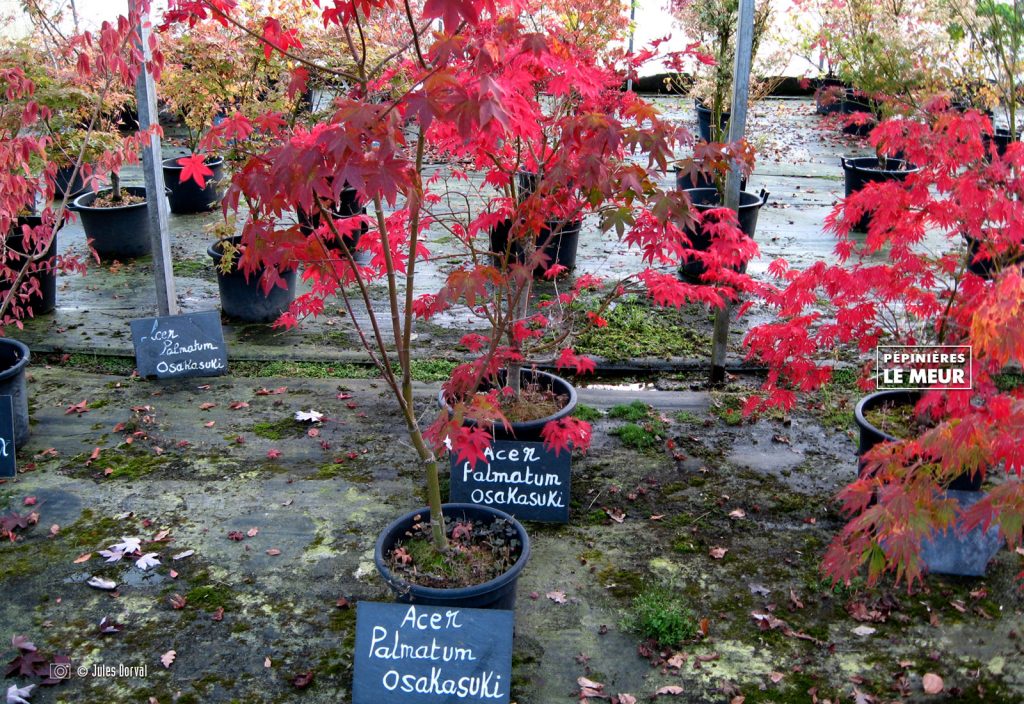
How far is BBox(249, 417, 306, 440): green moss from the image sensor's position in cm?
445

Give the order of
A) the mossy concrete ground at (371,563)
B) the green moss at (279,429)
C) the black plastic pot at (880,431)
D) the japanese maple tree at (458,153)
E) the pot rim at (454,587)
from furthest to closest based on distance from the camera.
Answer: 1. the green moss at (279,429)
2. the black plastic pot at (880,431)
3. the mossy concrete ground at (371,563)
4. the pot rim at (454,587)
5. the japanese maple tree at (458,153)

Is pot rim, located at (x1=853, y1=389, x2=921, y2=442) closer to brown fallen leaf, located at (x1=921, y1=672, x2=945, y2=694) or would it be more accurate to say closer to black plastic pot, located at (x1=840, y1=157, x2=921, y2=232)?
brown fallen leaf, located at (x1=921, y1=672, x2=945, y2=694)

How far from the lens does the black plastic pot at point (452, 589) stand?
2.70m

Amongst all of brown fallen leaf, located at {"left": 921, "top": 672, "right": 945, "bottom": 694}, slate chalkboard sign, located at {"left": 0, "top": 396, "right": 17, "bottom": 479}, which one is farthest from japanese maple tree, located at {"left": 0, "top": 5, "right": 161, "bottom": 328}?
brown fallen leaf, located at {"left": 921, "top": 672, "right": 945, "bottom": 694}

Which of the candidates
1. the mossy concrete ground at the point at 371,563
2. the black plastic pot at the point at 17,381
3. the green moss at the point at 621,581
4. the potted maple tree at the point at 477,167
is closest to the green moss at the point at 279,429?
the mossy concrete ground at the point at 371,563

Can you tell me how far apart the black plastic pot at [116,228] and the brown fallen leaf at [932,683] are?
6.19 metres

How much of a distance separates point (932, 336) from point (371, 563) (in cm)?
262

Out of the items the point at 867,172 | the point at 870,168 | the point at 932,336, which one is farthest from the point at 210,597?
the point at 870,168

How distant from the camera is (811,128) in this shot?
12336 mm

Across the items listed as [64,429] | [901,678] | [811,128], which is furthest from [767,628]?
[811,128]

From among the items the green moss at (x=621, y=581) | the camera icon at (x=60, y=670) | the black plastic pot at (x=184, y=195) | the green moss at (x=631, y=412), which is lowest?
the camera icon at (x=60, y=670)

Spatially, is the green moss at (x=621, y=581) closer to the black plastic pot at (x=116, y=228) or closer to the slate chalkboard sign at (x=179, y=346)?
the slate chalkboard sign at (x=179, y=346)

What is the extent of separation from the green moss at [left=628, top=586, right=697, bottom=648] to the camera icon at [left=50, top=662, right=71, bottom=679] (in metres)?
1.90

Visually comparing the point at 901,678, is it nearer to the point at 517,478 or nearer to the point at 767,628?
the point at 767,628
